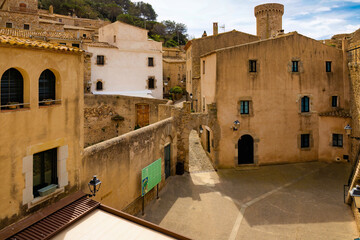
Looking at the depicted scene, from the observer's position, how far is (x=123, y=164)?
36.9 feet

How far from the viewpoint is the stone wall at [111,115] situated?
80.1 ft

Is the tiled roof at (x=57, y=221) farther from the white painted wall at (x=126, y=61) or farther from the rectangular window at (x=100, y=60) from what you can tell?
the rectangular window at (x=100, y=60)

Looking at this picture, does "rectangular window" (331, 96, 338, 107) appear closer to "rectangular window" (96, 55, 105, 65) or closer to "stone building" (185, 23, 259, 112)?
"stone building" (185, 23, 259, 112)

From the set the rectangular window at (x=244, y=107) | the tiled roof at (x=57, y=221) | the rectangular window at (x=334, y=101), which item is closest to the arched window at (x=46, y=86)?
the tiled roof at (x=57, y=221)

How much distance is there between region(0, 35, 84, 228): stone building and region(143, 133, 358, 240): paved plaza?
5781mm

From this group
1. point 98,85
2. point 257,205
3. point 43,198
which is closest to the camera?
point 43,198

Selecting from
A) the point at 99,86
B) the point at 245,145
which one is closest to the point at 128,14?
the point at 99,86

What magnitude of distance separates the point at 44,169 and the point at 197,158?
15480mm

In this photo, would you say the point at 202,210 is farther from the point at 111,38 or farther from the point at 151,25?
the point at 151,25

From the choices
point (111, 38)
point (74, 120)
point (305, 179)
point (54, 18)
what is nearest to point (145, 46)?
point (111, 38)

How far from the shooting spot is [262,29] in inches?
1484

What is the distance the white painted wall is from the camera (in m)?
30.9

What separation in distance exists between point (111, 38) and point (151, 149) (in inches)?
908

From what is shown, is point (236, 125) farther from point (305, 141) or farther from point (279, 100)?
point (305, 141)
